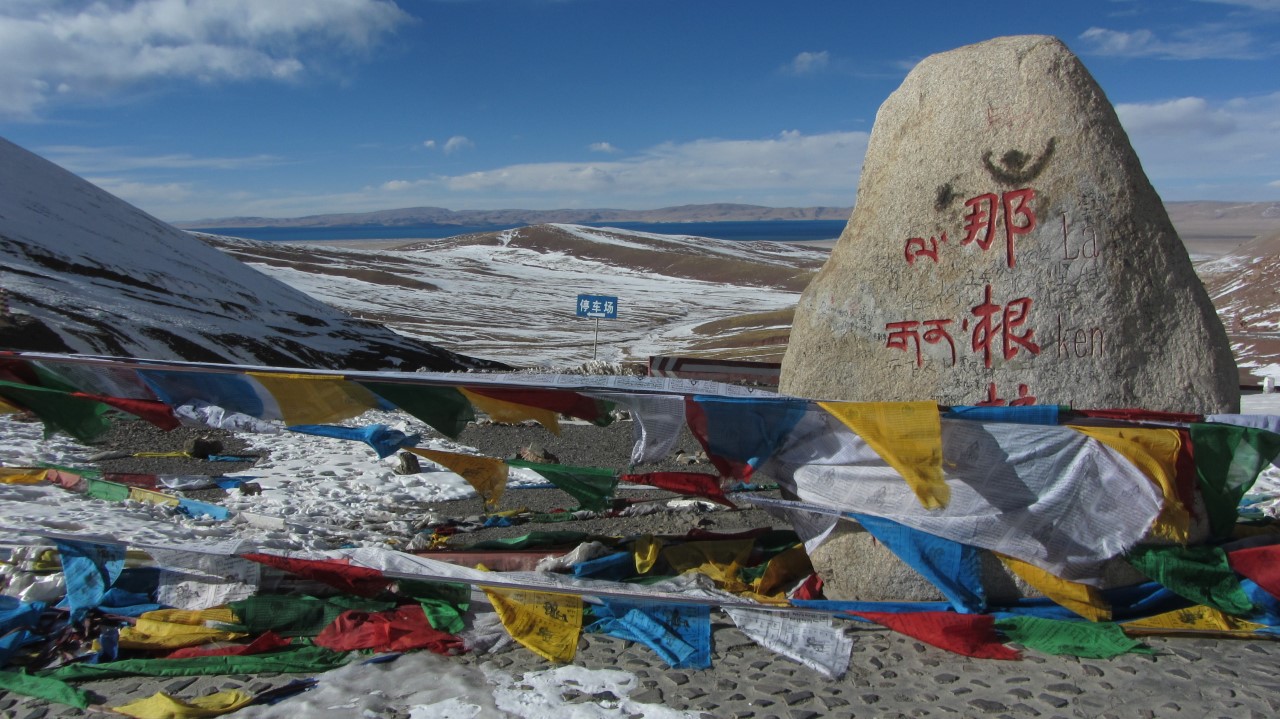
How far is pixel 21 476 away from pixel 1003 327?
26.2 feet

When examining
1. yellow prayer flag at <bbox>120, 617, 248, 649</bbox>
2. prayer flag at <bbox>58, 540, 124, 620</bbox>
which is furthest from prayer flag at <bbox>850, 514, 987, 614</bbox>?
prayer flag at <bbox>58, 540, 124, 620</bbox>

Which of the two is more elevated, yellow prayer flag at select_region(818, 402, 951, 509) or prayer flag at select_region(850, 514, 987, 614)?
yellow prayer flag at select_region(818, 402, 951, 509)

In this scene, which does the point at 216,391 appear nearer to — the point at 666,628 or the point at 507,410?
the point at 507,410

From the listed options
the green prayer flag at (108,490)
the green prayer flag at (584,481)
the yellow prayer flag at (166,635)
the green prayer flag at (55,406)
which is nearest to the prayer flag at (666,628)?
the green prayer flag at (584,481)

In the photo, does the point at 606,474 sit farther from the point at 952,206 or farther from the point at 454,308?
the point at 454,308

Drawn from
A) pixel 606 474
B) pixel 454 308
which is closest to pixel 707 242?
pixel 454 308

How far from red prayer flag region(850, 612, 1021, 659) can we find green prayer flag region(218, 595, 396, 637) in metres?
2.86

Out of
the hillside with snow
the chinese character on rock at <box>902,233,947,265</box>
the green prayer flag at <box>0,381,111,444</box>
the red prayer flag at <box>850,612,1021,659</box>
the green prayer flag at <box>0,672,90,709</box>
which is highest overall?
the chinese character on rock at <box>902,233,947,265</box>

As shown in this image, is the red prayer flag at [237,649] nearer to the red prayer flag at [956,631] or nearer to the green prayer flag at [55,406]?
the green prayer flag at [55,406]

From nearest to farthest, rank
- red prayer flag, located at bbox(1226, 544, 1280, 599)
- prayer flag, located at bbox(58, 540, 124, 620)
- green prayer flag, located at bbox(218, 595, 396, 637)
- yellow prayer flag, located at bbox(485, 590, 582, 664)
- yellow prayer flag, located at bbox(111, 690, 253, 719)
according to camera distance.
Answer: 1. yellow prayer flag, located at bbox(111, 690, 253, 719)
2. yellow prayer flag, located at bbox(485, 590, 582, 664)
3. red prayer flag, located at bbox(1226, 544, 1280, 599)
4. green prayer flag, located at bbox(218, 595, 396, 637)
5. prayer flag, located at bbox(58, 540, 124, 620)

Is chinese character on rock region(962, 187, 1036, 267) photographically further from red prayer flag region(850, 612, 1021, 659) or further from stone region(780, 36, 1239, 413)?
red prayer flag region(850, 612, 1021, 659)

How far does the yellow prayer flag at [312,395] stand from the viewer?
16.6ft

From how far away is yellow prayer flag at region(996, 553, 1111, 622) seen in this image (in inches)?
181

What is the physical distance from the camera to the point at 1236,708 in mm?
3738
